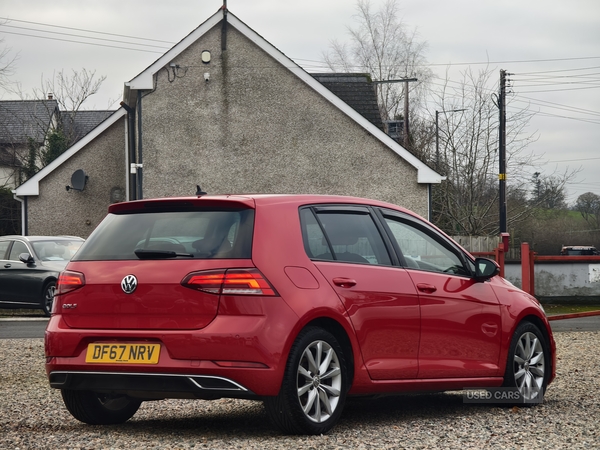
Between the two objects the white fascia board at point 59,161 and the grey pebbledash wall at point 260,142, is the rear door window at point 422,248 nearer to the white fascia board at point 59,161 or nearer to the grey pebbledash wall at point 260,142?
the grey pebbledash wall at point 260,142

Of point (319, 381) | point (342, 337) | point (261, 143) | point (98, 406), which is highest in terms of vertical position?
point (261, 143)

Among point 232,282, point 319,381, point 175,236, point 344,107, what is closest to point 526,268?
point 344,107

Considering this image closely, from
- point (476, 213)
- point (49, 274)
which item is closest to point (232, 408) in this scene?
point (49, 274)

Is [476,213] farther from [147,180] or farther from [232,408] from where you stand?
[232,408]

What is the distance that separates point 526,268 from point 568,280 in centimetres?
343

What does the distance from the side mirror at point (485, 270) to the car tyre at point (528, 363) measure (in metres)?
0.59

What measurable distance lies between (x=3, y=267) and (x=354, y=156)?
9.70 m

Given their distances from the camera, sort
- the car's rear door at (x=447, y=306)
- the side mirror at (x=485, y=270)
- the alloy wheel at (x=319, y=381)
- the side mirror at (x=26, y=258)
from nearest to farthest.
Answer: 1. the alloy wheel at (x=319, y=381)
2. the car's rear door at (x=447, y=306)
3. the side mirror at (x=485, y=270)
4. the side mirror at (x=26, y=258)

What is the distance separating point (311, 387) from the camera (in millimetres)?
6191

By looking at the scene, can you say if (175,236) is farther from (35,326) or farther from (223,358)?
(35,326)

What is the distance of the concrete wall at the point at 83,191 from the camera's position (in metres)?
29.7

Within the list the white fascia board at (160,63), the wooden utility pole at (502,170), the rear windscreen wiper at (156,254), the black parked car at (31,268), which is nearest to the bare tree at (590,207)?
the wooden utility pole at (502,170)

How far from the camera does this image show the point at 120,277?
621 centimetres
